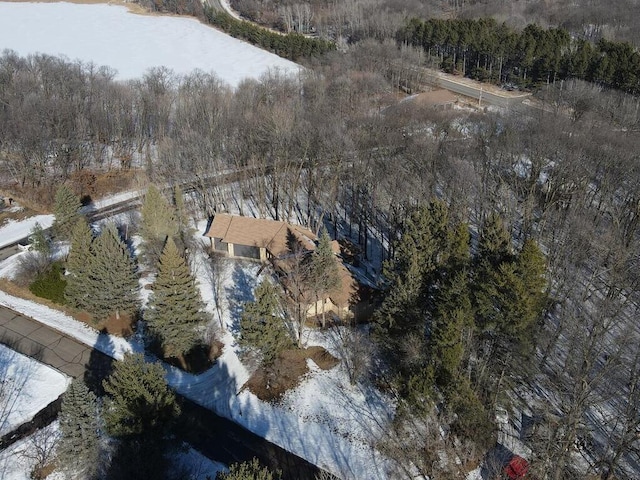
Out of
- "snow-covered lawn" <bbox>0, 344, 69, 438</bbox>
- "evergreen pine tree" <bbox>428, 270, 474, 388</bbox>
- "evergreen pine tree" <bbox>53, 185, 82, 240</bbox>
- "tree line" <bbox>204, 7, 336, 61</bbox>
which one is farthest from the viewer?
"tree line" <bbox>204, 7, 336, 61</bbox>

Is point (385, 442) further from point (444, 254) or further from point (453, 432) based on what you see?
point (444, 254)

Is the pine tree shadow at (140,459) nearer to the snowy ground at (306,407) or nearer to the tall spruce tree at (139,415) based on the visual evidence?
the tall spruce tree at (139,415)

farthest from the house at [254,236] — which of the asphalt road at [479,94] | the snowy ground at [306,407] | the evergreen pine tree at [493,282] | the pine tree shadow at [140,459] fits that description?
the asphalt road at [479,94]

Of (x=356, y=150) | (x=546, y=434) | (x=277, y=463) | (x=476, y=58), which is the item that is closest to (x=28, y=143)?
(x=356, y=150)

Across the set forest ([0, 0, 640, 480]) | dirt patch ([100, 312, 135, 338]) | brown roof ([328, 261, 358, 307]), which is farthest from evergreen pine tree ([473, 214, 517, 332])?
dirt patch ([100, 312, 135, 338])

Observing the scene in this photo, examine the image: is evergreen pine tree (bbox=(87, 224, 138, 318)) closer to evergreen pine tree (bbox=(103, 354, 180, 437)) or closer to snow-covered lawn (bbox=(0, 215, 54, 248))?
evergreen pine tree (bbox=(103, 354, 180, 437))

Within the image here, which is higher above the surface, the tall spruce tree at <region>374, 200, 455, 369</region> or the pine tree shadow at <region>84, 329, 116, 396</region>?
the tall spruce tree at <region>374, 200, 455, 369</region>
